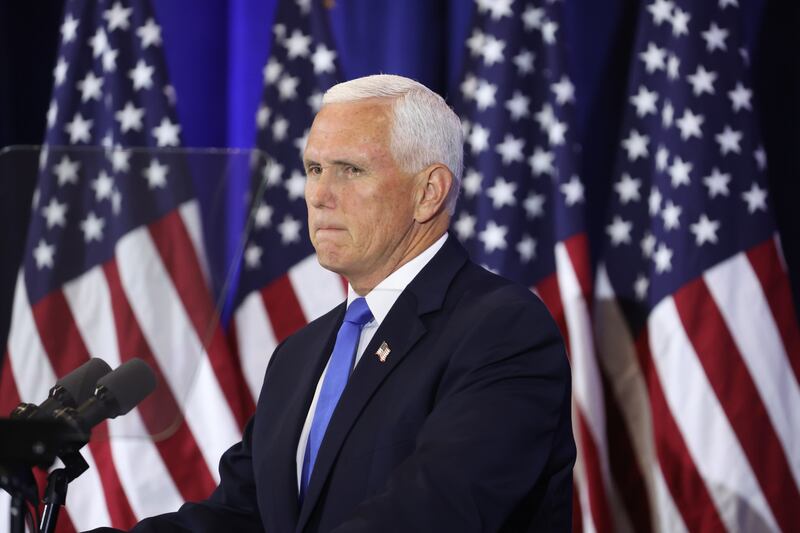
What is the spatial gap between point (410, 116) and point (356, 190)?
0.16m

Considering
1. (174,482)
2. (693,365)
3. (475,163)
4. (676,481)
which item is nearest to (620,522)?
(676,481)

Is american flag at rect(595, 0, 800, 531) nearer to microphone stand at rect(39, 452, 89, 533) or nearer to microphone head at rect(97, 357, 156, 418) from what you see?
microphone head at rect(97, 357, 156, 418)

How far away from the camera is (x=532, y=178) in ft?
12.4

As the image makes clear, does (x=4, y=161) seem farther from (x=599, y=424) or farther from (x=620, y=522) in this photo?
(x=620, y=522)

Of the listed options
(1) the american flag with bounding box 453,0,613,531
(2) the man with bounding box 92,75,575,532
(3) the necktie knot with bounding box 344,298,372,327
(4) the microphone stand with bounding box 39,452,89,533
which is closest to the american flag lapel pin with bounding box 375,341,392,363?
(2) the man with bounding box 92,75,575,532

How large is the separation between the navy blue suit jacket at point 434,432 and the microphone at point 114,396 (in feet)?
1.01

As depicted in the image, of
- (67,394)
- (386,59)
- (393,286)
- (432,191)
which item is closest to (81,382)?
(67,394)

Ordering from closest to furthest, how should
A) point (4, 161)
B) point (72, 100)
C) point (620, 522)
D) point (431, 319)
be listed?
point (431, 319) < point (4, 161) < point (620, 522) < point (72, 100)

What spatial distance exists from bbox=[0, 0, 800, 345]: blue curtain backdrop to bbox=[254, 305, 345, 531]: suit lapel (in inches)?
76.8

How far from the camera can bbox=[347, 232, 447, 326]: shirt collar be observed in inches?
75.4

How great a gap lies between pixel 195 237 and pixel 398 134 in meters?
0.59

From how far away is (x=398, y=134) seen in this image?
6.27ft

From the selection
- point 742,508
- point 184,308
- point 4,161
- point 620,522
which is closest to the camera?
point 4,161

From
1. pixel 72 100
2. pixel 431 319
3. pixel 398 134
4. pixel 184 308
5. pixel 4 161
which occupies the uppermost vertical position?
pixel 72 100
